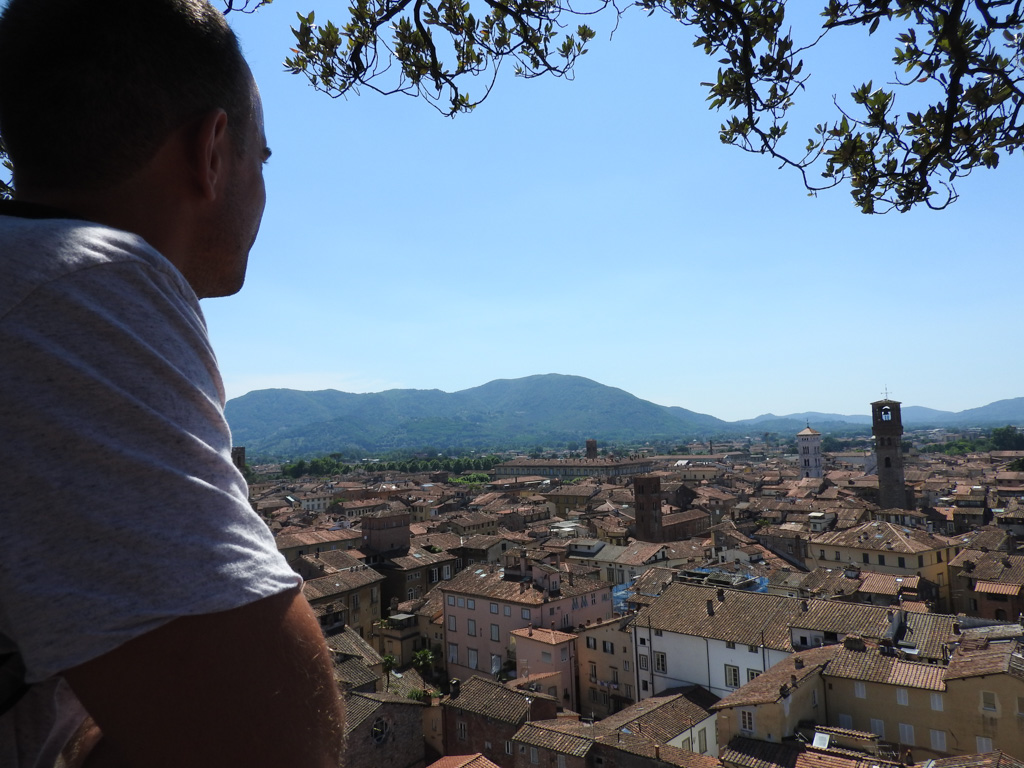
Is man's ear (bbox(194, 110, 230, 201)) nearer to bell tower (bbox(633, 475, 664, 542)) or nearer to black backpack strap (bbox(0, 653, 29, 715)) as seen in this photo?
black backpack strap (bbox(0, 653, 29, 715))

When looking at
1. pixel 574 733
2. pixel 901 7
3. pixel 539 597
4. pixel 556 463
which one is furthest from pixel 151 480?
pixel 556 463

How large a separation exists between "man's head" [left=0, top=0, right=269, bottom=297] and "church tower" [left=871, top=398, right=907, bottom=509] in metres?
60.0

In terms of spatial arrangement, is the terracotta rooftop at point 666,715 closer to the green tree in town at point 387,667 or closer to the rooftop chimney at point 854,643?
the rooftop chimney at point 854,643

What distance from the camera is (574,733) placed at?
1683 centimetres

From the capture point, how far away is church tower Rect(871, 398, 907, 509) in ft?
175

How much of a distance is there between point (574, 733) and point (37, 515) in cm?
1851

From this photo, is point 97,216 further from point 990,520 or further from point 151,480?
point 990,520

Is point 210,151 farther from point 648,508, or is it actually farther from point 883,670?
point 648,508

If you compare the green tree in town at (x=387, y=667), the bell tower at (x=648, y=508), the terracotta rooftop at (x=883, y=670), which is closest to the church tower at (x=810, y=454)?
the bell tower at (x=648, y=508)

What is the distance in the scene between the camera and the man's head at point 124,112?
94cm

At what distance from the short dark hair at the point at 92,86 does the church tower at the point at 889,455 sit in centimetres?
6003

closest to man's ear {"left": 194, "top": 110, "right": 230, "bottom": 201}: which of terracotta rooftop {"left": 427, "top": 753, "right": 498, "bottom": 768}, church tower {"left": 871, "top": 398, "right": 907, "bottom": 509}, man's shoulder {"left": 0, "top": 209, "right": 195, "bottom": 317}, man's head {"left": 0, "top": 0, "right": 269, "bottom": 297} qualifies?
man's head {"left": 0, "top": 0, "right": 269, "bottom": 297}

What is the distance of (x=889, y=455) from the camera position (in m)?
53.7

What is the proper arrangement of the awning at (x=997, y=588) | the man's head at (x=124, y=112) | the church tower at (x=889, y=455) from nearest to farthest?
the man's head at (x=124, y=112) → the awning at (x=997, y=588) → the church tower at (x=889, y=455)
